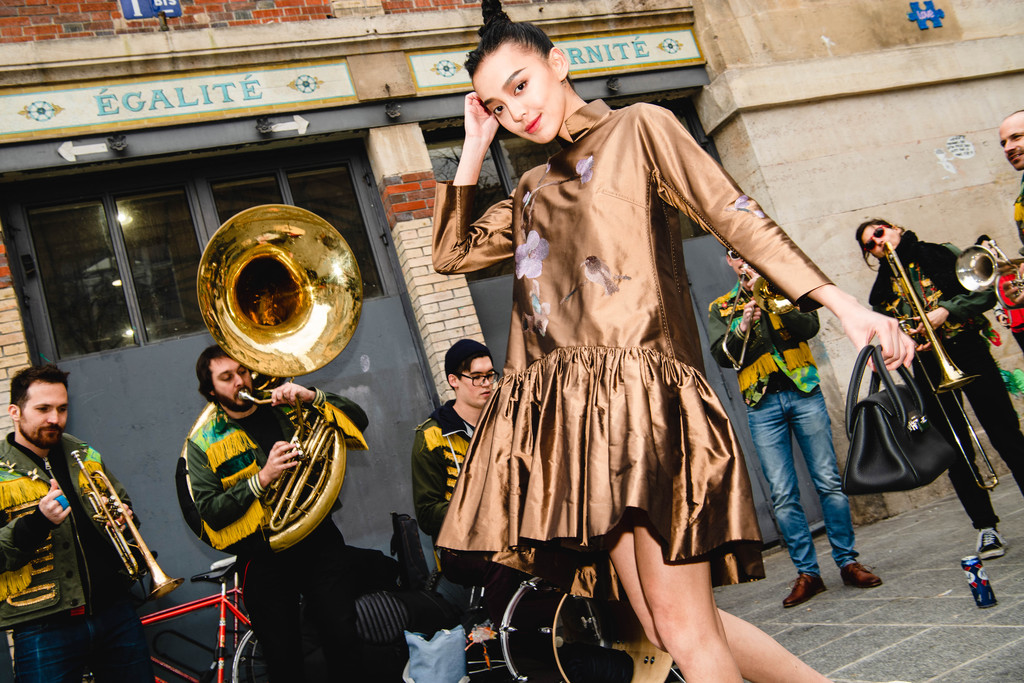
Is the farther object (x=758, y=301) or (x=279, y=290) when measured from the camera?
(x=758, y=301)

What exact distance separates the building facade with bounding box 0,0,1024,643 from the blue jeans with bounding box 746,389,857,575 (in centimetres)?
203

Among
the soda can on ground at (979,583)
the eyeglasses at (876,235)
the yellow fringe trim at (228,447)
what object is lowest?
the soda can on ground at (979,583)

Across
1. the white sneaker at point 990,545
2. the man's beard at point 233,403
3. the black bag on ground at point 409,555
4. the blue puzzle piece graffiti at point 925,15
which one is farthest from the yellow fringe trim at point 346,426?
the blue puzzle piece graffiti at point 925,15

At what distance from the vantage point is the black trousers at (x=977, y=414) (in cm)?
414

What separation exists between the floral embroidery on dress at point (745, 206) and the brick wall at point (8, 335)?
201 inches

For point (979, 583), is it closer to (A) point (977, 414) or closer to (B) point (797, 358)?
(A) point (977, 414)

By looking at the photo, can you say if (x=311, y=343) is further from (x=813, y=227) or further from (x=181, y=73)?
(x=813, y=227)

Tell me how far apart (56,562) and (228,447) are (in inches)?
36.3

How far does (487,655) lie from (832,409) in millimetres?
4239

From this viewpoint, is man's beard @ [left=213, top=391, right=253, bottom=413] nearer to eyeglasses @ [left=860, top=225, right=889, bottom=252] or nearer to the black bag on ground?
the black bag on ground

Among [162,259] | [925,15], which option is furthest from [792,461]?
[925,15]

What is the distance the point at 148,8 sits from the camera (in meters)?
5.88

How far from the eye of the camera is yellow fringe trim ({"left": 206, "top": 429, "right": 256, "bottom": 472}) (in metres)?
3.99

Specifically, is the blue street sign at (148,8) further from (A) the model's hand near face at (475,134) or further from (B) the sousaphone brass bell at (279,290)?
(A) the model's hand near face at (475,134)
